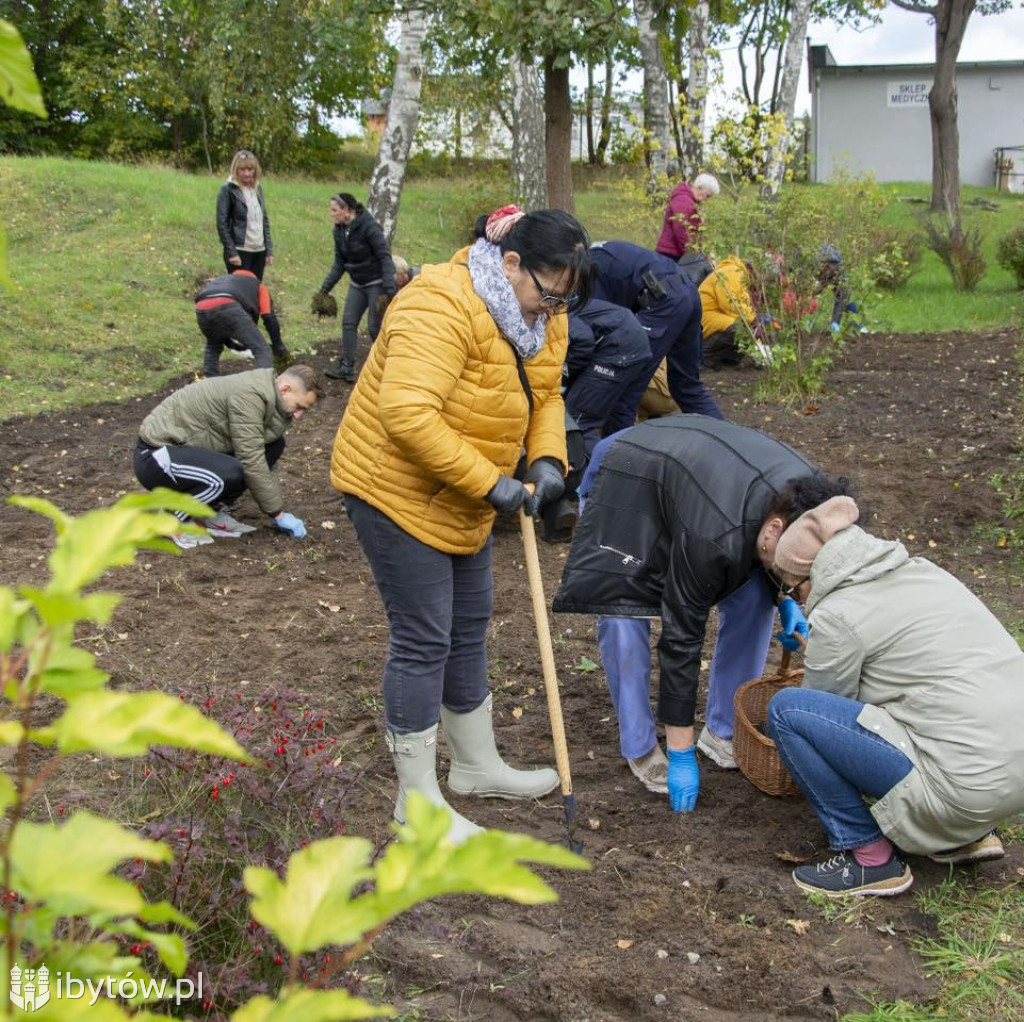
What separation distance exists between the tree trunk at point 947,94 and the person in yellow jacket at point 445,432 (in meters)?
16.0

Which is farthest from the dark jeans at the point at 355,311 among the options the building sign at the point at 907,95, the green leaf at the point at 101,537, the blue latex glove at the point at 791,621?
the building sign at the point at 907,95

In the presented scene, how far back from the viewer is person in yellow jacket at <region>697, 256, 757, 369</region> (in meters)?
9.02

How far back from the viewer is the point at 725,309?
9.80 m

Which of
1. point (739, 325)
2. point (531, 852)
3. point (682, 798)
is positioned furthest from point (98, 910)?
point (739, 325)

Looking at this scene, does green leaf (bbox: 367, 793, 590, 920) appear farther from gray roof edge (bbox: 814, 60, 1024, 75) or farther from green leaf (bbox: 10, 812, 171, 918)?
gray roof edge (bbox: 814, 60, 1024, 75)

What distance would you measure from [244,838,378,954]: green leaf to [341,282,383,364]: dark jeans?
884 centimetres

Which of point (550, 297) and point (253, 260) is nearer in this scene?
point (550, 297)

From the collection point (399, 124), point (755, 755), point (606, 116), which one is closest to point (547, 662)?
point (755, 755)

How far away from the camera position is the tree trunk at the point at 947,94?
17641 millimetres

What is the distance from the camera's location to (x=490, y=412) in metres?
3.02

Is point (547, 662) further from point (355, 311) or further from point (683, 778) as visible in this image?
point (355, 311)

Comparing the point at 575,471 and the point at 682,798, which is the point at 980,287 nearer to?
the point at 575,471

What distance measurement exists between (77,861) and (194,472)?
496 centimetres

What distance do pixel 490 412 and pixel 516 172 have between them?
47.3ft
